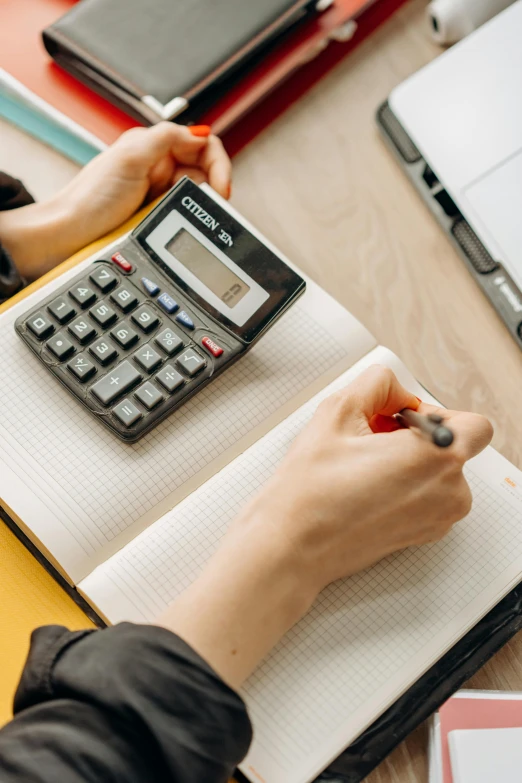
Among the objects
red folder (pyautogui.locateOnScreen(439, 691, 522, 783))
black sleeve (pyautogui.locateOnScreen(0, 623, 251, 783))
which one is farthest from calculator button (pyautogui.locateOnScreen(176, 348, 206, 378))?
red folder (pyautogui.locateOnScreen(439, 691, 522, 783))

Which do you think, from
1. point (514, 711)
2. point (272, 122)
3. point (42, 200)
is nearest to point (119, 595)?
point (514, 711)

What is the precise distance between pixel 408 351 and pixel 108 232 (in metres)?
0.31

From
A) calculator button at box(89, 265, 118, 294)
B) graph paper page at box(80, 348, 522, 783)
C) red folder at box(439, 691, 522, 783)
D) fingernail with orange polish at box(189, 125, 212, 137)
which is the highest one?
fingernail with orange polish at box(189, 125, 212, 137)

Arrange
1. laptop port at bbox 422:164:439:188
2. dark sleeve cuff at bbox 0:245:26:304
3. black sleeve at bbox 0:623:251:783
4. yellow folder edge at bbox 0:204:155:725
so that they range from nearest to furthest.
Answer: black sleeve at bbox 0:623:251:783
yellow folder edge at bbox 0:204:155:725
dark sleeve cuff at bbox 0:245:26:304
laptop port at bbox 422:164:439:188

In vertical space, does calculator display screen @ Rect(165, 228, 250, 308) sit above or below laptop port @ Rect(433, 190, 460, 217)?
above

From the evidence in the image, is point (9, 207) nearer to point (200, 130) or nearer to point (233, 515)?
point (200, 130)

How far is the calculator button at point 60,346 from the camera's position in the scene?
549mm

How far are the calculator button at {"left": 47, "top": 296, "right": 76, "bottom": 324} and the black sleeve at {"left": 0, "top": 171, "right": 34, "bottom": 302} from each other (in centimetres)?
7

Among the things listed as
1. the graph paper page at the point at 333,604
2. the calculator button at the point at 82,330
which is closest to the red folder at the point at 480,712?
the graph paper page at the point at 333,604

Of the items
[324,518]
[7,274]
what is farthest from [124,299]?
[324,518]

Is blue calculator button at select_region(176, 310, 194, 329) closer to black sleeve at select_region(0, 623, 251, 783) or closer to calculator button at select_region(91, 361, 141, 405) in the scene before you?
calculator button at select_region(91, 361, 141, 405)

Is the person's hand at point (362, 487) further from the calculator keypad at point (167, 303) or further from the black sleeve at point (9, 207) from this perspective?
the black sleeve at point (9, 207)

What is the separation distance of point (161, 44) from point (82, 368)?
1.25 ft

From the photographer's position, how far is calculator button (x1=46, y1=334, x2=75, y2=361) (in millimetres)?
549
